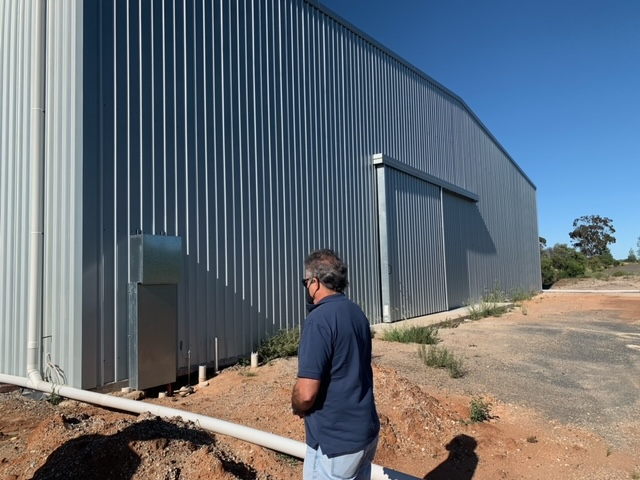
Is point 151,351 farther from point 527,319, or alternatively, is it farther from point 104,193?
point 527,319

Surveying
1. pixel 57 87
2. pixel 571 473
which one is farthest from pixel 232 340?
pixel 571 473

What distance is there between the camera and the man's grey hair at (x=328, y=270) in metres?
2.89

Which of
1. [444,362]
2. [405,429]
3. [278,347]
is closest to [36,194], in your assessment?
[278,347]

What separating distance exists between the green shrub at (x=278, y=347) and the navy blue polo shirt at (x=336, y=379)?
6.35 meters

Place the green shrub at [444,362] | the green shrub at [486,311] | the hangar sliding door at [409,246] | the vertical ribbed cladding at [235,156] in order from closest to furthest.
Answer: the vertical ribbed cladding at [235,156], the green shrub at [444,362], the hangar sliding door at [409,246], the green shrub at [486,311]

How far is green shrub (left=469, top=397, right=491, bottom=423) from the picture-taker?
19.5 ft

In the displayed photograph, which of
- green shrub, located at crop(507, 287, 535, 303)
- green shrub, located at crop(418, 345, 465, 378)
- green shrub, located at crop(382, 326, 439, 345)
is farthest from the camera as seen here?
green shrub, located at crop(507, 287, 535, 303)

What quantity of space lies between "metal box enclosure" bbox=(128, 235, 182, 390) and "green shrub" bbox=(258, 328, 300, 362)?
6.89 ft

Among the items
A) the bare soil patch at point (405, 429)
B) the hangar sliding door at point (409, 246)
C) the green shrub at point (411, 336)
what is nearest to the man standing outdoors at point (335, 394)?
the bare soil patch at point (405, 429)

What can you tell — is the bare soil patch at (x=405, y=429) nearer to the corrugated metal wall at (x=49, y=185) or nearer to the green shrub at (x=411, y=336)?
the corrugated metal wall at (x=49, y=185)

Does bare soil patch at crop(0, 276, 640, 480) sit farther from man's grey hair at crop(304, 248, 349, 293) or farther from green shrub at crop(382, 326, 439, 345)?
man's grey hair at crop(304, 248, 349, 293)

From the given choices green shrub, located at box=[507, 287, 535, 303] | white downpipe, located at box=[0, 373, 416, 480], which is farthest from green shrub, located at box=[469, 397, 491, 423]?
green shrub, located at box=[507, 287, 535, 303]

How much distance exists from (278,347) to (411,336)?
3355 mm

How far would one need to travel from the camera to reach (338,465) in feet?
8.79
